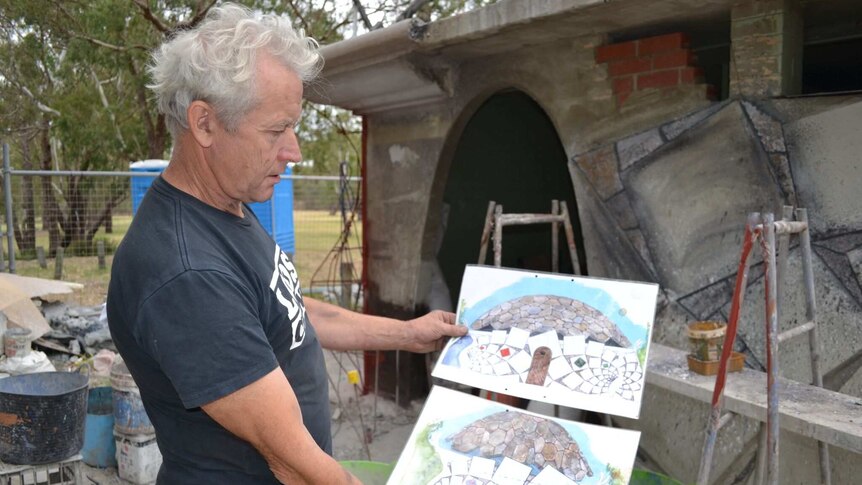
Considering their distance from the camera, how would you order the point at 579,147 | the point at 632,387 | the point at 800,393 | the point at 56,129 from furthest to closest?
the point at 56,129 < the point at 579,147 < the point at 800,393 < the point at 632,387

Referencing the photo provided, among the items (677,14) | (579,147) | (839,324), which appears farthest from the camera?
(579,147)

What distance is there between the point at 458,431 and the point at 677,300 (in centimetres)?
161

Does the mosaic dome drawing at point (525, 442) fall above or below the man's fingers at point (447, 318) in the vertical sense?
below

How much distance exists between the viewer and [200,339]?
1.33 meters

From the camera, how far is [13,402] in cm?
386

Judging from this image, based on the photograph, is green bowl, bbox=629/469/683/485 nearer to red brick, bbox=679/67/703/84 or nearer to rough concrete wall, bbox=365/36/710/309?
rough concrete wall, bbox=365/36/710/309

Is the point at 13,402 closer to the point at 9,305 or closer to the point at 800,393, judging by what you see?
the point at 9,305

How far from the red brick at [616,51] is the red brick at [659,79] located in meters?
0.14

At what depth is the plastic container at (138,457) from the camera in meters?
4.57

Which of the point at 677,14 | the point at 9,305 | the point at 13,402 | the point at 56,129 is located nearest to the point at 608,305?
the point at 677,14

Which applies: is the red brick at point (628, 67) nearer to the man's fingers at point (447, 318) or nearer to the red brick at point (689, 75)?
the red brick at point (689, 75)

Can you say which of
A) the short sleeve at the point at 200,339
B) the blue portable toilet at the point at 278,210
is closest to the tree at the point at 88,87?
the blue portable toilet at the point at 278,210

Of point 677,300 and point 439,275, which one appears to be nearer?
point 677,300

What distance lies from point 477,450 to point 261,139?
1.18m
